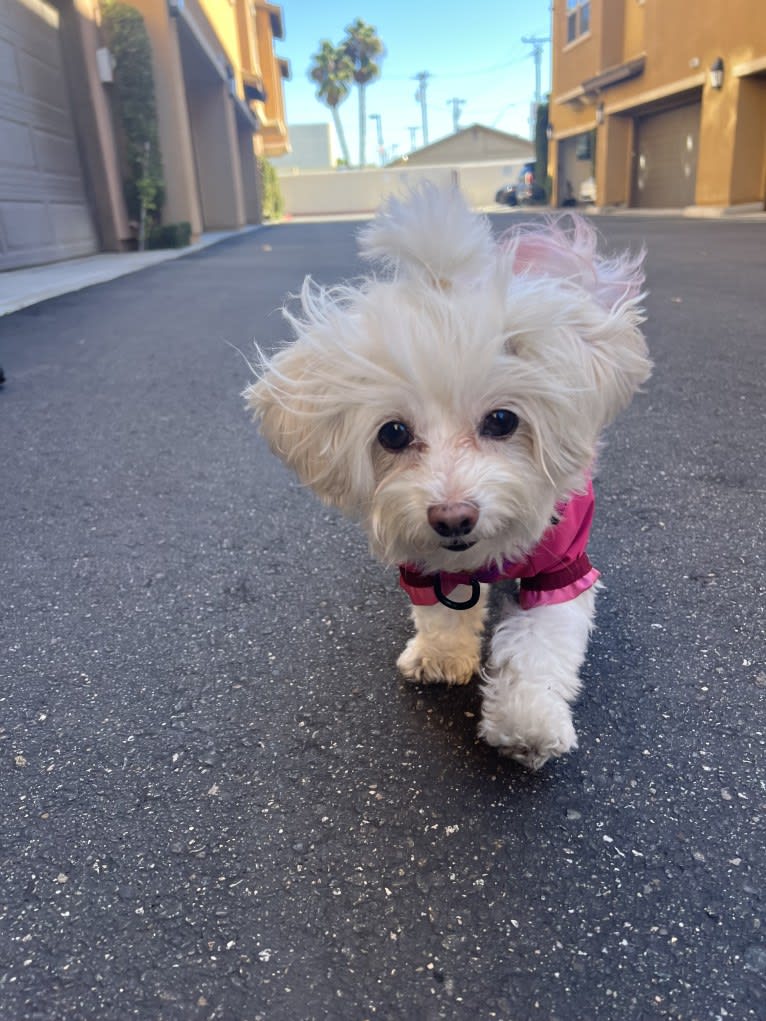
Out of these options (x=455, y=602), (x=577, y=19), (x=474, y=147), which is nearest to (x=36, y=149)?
(x=455, y=602)

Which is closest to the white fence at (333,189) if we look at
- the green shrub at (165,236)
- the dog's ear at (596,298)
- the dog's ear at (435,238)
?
the green shrub at (165,236)

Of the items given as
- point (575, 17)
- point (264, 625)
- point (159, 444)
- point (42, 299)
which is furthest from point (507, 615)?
point (575, 17)

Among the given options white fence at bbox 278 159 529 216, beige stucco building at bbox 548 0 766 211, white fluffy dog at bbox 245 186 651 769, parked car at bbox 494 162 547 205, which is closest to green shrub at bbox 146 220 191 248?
beige stucco building at bbox 548 0 766 211

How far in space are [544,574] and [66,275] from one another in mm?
10977

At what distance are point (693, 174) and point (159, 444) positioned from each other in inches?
868

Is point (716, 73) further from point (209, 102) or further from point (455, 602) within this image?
point (455, 602)

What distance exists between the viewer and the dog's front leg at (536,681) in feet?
5.57

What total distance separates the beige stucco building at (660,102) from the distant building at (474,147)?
35514 millimetres

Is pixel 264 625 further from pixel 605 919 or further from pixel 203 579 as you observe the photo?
pixel 605 919

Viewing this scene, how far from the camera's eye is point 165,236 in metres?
16.8

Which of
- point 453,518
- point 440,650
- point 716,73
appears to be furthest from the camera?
point 716,73

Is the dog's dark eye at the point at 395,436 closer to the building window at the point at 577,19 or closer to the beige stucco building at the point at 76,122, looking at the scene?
the beige stucco building at the point at 76,122

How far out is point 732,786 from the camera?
1650 millimetres

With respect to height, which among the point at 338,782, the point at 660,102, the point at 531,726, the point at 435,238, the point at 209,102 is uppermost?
the point at 209,102
